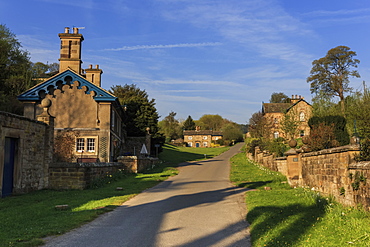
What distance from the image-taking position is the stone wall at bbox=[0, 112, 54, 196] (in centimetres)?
1364

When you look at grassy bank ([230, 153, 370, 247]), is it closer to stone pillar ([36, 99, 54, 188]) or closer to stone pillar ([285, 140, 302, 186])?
stone pillar ([285, 140, 302, 186])

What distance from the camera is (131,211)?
34.8 ft

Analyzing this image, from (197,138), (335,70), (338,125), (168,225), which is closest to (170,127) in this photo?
(197,138)

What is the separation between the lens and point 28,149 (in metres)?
15.2

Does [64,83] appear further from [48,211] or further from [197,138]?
[197,138]

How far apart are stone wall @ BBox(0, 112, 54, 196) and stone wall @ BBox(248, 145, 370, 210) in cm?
1137

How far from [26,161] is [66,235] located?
341 inches

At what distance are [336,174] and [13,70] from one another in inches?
1419

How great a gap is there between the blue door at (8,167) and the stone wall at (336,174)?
37.7 ft

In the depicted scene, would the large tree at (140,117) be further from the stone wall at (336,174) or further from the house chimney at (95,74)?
the stone wall at (336,174)

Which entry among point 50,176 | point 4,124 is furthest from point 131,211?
point 50,176

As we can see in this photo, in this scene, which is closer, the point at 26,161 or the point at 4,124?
the point at 4,124

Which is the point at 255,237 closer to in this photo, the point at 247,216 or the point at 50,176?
the point at 247,216

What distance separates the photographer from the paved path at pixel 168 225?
7.04 metres
